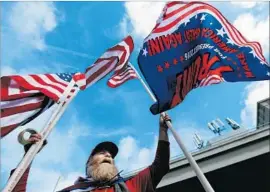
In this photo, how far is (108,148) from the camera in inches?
167

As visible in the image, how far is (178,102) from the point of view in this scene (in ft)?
14.3

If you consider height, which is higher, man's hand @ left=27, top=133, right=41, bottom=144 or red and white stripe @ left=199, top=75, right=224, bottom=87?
man's hand @ left=27, top=133, right=41, bottom=144

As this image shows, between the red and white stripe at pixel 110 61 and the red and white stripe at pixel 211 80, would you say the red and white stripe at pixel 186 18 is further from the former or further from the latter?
the red and white stripe at pixel 211 80

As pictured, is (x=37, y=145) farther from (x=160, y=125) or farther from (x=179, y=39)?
(x=179, y=39)

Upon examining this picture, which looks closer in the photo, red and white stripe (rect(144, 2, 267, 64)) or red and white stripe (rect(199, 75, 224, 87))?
red and white stripe (rect(199, 75, 224, 87))

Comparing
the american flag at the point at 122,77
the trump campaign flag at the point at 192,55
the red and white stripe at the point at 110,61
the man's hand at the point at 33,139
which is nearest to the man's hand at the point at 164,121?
the trump campaign flag at the point at 192,55

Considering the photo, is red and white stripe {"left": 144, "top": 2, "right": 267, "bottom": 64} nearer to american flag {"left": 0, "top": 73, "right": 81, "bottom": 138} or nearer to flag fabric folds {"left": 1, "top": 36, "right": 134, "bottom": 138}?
flag fabric folds {"left": 1, "top": 36, "right": 134, "bottom": 138}

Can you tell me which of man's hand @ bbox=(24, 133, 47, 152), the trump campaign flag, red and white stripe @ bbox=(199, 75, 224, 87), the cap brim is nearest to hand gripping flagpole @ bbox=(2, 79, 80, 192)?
man's hand @ bbox=(24, 133, 47, 152)

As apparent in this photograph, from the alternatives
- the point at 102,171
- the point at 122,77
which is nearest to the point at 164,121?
the point at 102,171

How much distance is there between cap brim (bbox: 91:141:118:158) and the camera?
4234 millimetres

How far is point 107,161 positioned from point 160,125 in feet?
2.42

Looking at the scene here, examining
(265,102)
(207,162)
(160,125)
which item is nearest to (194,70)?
(160,125)

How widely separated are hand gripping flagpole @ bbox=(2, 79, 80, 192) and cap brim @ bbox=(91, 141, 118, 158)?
2.18ft

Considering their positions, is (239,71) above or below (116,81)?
below
